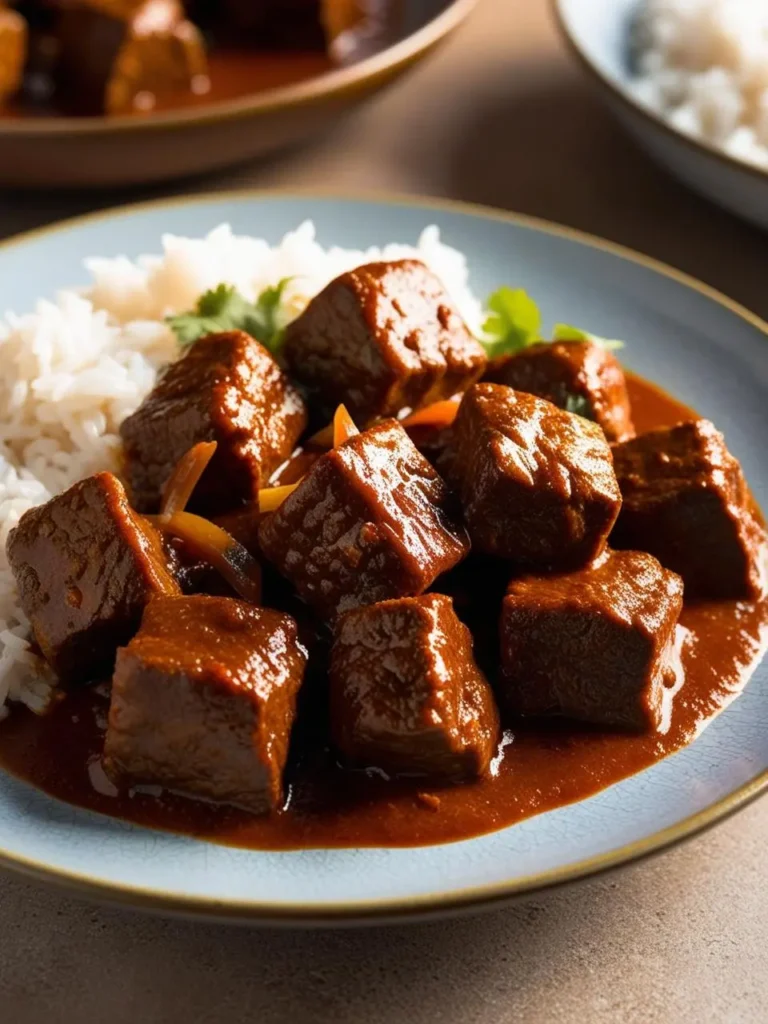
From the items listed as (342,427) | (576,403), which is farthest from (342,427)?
(576,403)

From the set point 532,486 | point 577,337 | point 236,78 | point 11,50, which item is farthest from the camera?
point 236,78

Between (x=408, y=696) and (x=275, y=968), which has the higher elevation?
(x=408, y=696)

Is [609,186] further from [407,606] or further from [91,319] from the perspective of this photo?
[407,606]

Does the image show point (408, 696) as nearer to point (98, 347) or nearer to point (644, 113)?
point (98, 347)

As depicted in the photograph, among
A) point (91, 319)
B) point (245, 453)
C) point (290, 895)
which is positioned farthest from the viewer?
point (91, 319)

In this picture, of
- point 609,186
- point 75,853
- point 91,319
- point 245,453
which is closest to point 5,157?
point 91,319

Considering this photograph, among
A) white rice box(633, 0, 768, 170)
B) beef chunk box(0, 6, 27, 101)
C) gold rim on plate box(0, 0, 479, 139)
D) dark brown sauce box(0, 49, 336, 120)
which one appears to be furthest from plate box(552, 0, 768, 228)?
beef chunk box(0, 6, 27, 101)

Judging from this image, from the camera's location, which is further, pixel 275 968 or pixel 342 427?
pixel 342 427

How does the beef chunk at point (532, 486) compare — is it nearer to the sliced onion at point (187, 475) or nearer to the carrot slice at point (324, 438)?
the carrot slice at point (324, 438)
